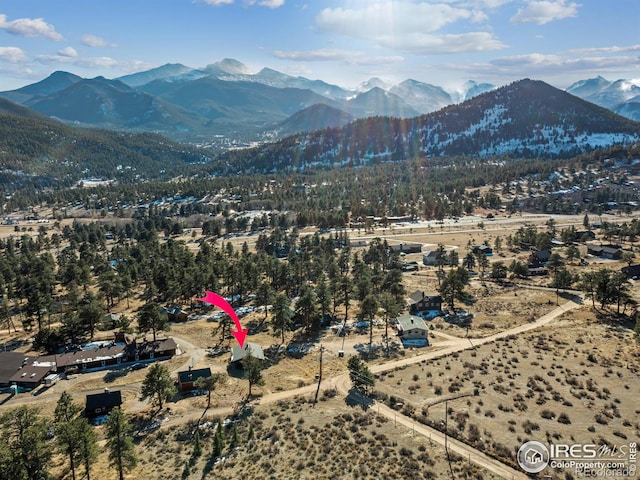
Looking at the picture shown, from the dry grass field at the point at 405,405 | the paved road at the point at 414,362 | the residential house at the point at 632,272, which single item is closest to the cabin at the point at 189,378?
the dry grass field at the point at 405,405

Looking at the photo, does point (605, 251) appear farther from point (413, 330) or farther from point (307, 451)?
point (307, 451)

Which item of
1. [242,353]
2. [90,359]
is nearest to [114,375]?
[90,359]

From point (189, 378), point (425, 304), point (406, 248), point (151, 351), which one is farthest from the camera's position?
point (406, 248)

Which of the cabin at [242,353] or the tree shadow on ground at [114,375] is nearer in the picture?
the tree shadow on ground at [114,375]

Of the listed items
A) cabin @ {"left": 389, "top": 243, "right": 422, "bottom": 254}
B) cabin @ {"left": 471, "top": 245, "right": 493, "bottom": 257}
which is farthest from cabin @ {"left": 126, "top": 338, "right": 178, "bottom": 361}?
cabin @ {"left": 471, "top": 245, "right": 493, "bottom": 257}

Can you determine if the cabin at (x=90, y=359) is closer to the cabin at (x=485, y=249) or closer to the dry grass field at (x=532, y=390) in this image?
the dry grass field at (x=532, y=390)

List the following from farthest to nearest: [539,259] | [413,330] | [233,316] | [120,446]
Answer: [539,259] < [413,330] < [233,316] < [120,446]

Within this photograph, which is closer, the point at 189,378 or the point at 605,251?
the point at 189,378
